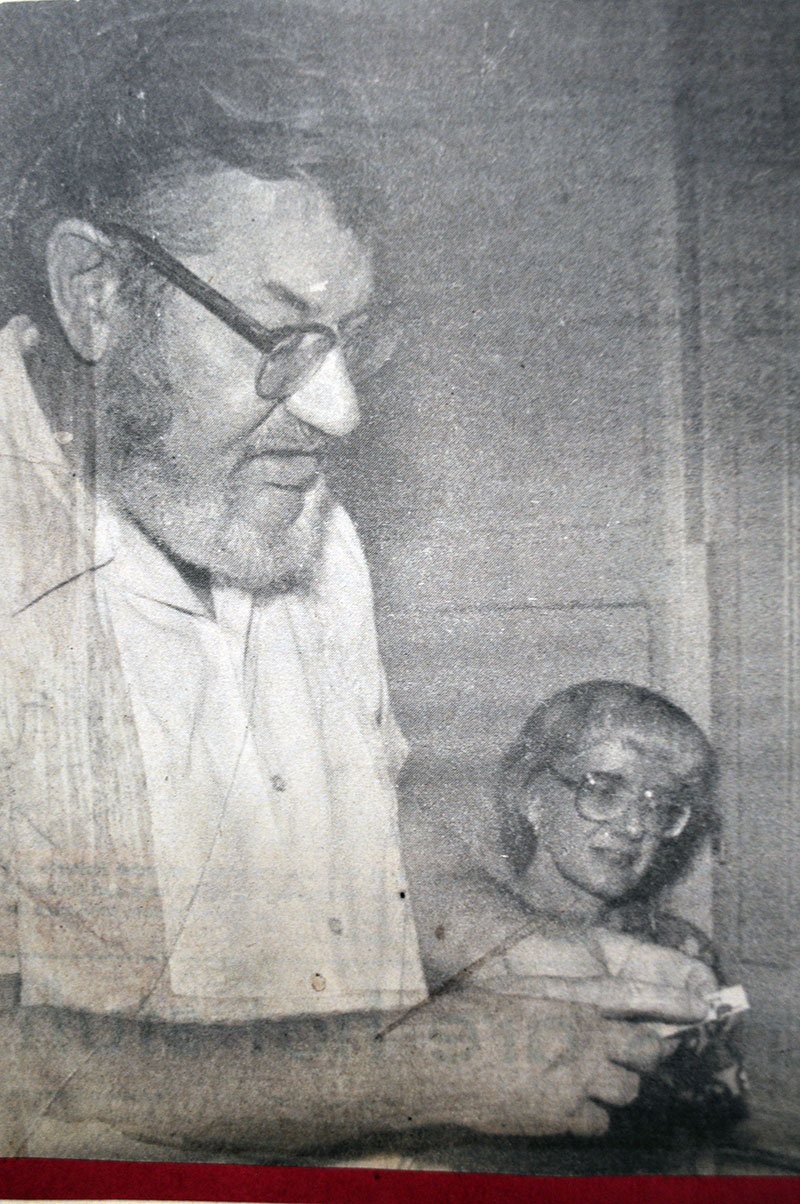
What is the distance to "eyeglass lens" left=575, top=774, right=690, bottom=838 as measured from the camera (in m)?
1.81

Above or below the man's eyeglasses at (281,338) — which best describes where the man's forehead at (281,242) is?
above

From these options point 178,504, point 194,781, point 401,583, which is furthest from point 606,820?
point 178,504

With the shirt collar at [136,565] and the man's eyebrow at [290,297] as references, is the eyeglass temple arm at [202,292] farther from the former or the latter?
the shirt collar at [136,565]

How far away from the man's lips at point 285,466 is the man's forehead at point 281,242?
1.35 feet

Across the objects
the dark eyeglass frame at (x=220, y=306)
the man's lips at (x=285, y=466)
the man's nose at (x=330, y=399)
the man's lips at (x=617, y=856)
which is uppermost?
the dark eyeglass frame at (x=220, y=306)

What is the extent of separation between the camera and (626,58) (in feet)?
5.91

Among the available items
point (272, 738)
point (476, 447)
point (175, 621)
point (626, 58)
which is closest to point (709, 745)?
point (476, 447)

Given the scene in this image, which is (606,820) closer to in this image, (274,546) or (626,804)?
(626,804)

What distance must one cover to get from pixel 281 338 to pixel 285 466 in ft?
1.18

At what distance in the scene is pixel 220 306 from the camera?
1.89 m

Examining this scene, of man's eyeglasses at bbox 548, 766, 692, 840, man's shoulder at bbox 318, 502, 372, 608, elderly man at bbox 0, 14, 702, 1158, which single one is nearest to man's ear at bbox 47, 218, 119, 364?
elderly man at bbox 0, 14, 702, 1158

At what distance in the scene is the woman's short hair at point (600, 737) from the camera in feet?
5.94

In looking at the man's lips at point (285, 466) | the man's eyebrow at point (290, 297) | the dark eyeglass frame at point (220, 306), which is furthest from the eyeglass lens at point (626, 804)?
the man's eyebrow at point (290, 297)

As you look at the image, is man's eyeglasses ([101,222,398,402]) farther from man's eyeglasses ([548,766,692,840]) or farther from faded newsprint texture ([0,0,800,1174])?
man's eyeglasses ([548,766,692,840])
